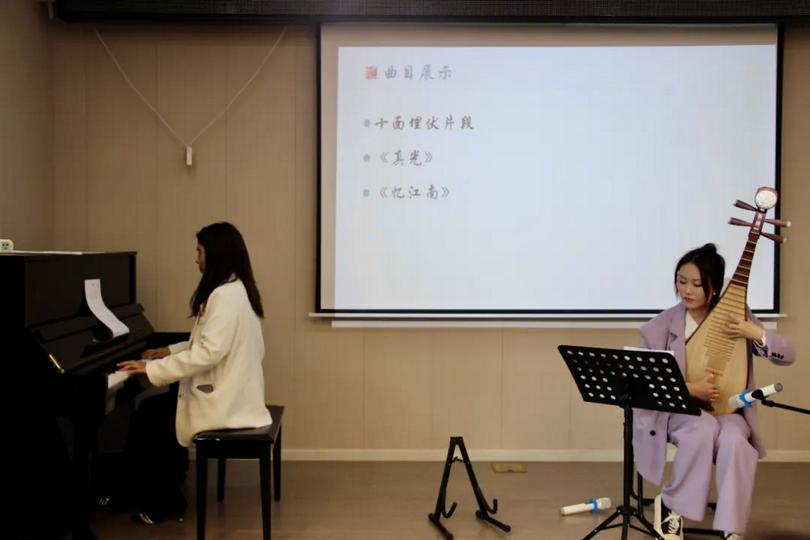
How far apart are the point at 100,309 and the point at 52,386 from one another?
0.60m

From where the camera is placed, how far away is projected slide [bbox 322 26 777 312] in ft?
12.5

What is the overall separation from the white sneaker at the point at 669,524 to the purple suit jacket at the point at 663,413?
123mm

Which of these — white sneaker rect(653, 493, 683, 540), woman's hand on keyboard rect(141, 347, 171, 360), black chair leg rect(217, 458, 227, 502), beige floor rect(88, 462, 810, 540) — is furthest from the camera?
black chair leg rect(217, 458, 227, 502)

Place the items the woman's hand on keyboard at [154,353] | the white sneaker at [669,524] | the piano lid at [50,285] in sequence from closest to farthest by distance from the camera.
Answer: the piano lid at [50,285]
the white sneaker at [669,524]
the woman's hand on keyboard at [154,353]

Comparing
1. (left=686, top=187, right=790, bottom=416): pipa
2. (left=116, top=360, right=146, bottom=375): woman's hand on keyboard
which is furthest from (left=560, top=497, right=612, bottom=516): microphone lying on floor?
(left=116, top=360, right=146, bottom=375): woman's hand on keyboard

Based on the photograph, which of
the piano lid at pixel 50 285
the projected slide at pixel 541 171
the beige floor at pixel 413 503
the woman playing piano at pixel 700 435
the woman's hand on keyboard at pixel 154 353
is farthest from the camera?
the projected slide at pixel 541 171

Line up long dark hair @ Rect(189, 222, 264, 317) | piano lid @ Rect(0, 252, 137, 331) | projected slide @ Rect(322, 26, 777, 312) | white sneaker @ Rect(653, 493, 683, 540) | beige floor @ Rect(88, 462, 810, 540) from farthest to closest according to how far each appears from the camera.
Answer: projected slide @ Rect(322, 26, 777, 312) → beige floor @ Rect(88, 462, 810, 540) → long dark hair @ Rect(189, 222, 264, 317) → white sneaker @ Rect(653, 493, 683, 540) → piano lid @ Rect(0, 252, 137, 331)

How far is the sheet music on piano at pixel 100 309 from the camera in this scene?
298 cm

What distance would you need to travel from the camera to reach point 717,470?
2664mm

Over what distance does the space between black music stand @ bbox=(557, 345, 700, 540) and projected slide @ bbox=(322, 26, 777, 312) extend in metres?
1.18

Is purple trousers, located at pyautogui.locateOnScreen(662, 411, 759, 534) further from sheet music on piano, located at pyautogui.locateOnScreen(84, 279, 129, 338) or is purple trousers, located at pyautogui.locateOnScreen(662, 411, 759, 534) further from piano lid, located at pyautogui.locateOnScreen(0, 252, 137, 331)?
piano lid, located at pyautogui.locateOnScreen(0, 252, 137, 331)

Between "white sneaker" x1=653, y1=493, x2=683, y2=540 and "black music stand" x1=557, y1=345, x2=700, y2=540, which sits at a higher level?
"black music stand" x1=557, y1=345, x2=700, y2=540

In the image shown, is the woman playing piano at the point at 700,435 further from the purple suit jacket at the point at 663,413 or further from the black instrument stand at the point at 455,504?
the black instrument stand at the point at 455,504

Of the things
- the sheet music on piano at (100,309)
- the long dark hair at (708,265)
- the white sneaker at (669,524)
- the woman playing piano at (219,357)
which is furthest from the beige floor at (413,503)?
the long dark hair at (708,265)
